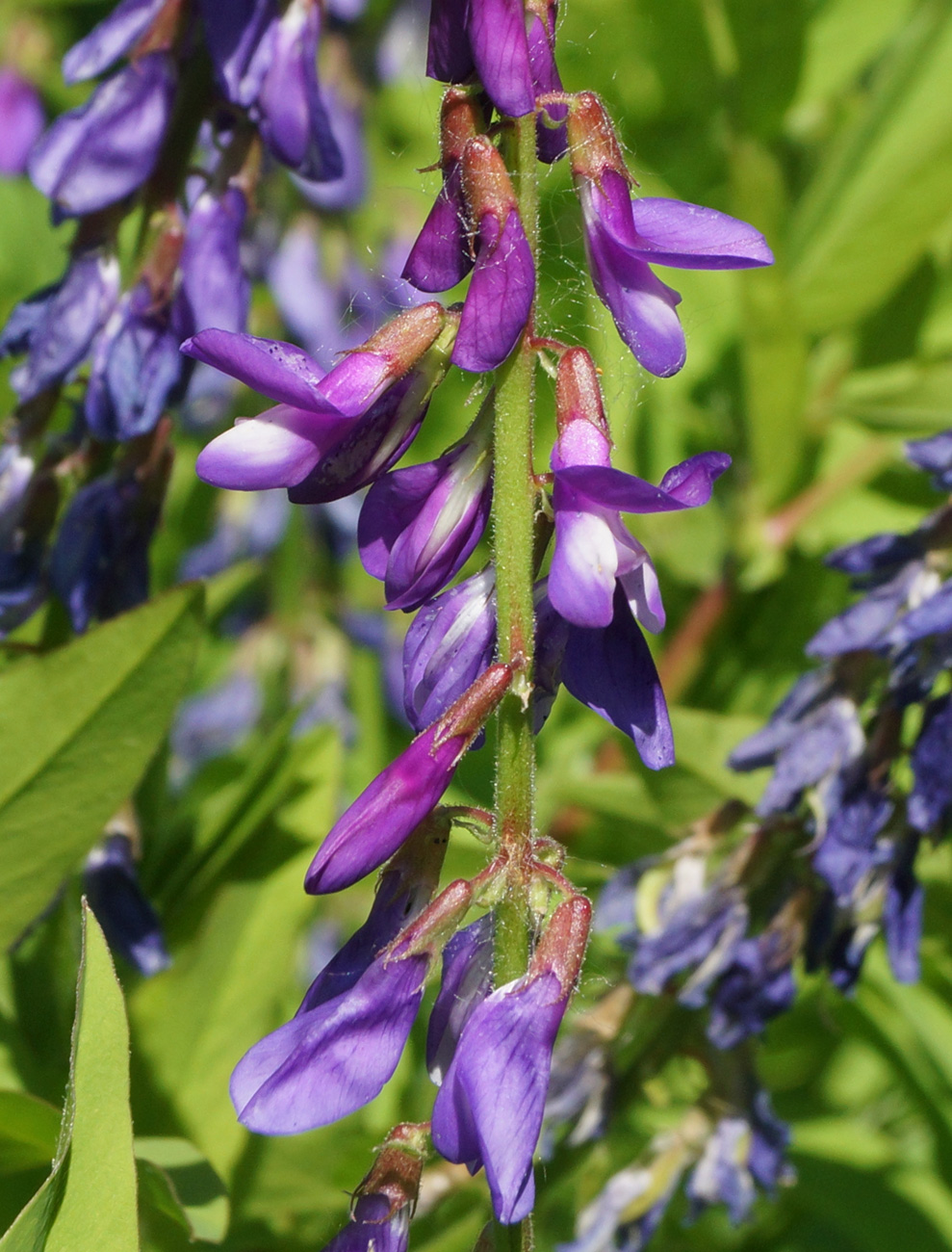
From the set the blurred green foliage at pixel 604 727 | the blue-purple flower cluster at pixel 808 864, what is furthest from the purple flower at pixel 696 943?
the blurred green foliage at pixel 604 727

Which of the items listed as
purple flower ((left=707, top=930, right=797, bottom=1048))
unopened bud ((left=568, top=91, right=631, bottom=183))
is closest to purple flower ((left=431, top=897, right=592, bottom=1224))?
unopened bud ((left=568, top=91, right=631, bottom=183))

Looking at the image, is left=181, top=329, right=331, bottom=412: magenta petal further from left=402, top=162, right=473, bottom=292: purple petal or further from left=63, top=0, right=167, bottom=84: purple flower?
left=63, top=0, right=167, bottom=84: purple flower

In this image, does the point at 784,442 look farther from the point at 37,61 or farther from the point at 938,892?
the point at 37,61

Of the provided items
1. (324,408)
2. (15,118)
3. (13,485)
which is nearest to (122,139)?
(13,485)

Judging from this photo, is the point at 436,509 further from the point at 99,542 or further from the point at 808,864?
the point at 808,864

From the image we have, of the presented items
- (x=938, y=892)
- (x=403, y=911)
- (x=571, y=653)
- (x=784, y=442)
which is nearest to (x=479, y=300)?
(x=571, y=653)
